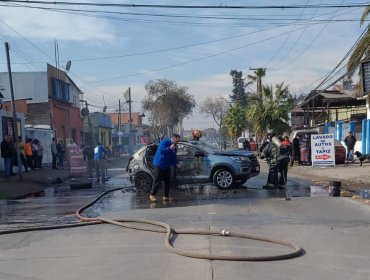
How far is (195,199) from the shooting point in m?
13.8

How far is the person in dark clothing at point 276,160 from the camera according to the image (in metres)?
15.4

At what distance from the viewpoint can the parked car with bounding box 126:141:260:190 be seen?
15586 mm

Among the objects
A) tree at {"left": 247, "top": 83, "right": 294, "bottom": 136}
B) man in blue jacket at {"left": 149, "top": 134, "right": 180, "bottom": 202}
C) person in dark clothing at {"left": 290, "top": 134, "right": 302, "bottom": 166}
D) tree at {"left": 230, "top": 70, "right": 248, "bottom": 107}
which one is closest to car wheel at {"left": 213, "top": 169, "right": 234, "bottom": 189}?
man in blue jacket at {"left": 149, "top": 134, "right": 180, "bottom": 202}

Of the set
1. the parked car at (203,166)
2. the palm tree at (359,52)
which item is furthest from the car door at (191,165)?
the palm tree at (359,52)

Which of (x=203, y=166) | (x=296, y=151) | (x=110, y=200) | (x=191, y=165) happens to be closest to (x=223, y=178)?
(x=203, y=166)

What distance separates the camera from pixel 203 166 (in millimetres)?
15688

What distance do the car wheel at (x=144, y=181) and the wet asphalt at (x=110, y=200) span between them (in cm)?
16

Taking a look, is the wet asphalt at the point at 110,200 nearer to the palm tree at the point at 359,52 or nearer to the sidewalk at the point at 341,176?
the sidewalk at the point at 341,176

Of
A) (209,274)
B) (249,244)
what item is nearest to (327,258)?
(249,244)

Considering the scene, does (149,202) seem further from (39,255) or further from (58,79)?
(58,79)

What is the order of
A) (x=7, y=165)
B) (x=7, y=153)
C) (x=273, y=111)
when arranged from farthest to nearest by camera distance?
(x=273, y=111) < (x=7, y=165) < (x=7, y=153)

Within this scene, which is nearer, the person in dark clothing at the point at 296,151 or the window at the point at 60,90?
the person in dark clothing at the point at 296,151

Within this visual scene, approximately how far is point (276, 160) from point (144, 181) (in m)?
4.06

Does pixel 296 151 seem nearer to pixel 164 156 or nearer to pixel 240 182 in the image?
pixel 240 182
